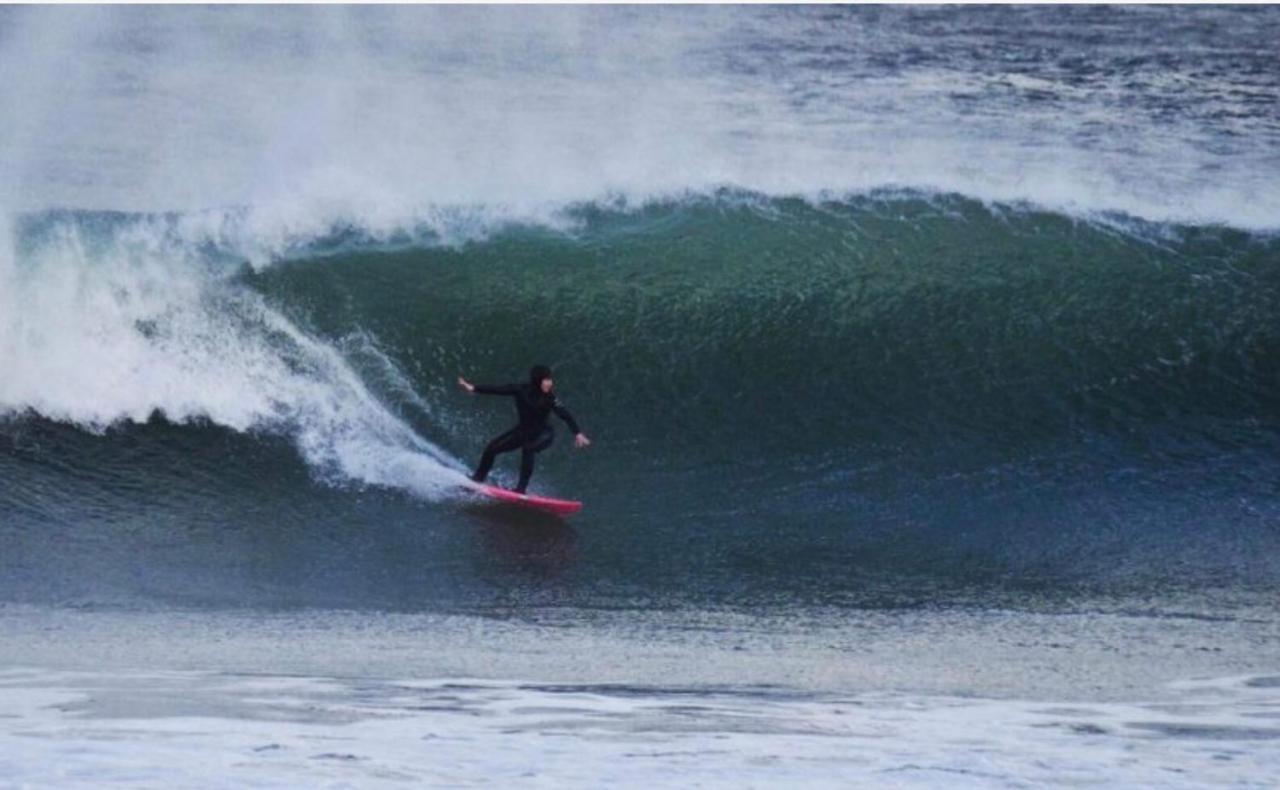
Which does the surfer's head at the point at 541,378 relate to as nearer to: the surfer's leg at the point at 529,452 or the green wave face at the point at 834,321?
the surfer's leg at the point at 529,452

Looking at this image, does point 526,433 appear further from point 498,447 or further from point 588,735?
point 588,735

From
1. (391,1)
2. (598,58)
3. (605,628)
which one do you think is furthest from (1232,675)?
(391,1)

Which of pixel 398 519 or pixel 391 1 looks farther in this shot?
pixel 391 1

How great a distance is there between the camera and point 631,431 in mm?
13594

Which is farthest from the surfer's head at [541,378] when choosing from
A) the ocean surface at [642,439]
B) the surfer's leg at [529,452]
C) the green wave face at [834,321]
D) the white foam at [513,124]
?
the white foam at [513,124]

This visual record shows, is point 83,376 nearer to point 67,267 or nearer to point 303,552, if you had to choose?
point 67,267

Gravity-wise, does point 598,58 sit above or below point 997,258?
above

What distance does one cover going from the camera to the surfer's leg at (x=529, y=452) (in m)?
12.1

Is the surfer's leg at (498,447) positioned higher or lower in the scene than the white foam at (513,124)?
lower

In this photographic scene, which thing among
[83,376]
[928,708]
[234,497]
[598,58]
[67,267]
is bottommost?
[928,708]

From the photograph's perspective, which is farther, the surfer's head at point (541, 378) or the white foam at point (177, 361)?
the white foam at point (177, 361)

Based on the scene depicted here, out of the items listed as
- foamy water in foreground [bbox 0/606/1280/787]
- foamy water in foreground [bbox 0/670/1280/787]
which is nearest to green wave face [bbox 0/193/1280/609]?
foamy water in foreground [bbox 0/606/1280/787]

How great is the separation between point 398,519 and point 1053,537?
14.4 ft

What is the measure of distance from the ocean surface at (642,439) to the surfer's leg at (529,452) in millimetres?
230
